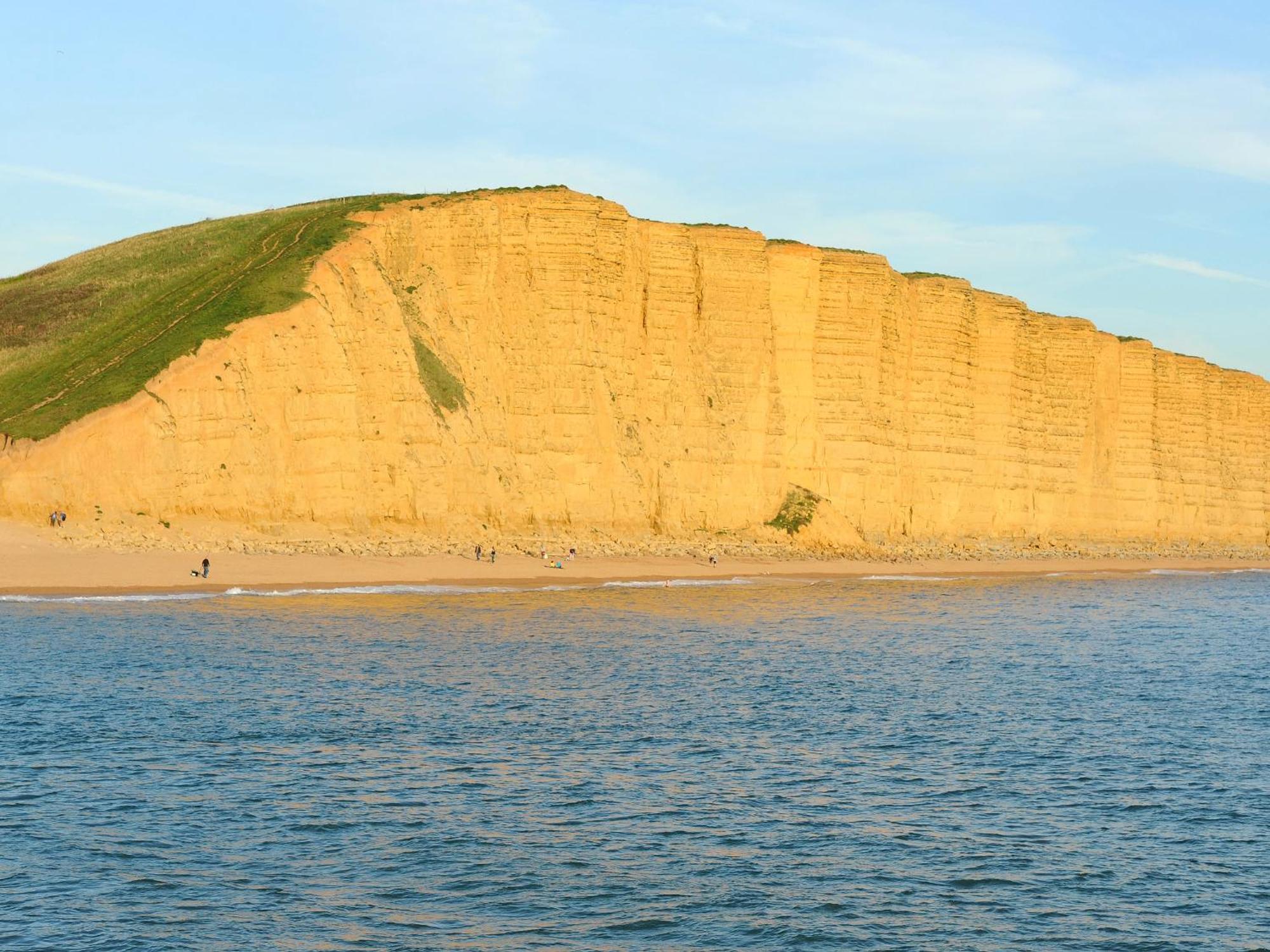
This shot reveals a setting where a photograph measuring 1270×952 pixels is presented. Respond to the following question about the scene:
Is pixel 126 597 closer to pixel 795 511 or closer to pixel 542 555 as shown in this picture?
pixel 542 555

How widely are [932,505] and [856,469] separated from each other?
6.89 metres

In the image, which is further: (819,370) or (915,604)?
(819,370)

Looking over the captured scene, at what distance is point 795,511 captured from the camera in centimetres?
6756

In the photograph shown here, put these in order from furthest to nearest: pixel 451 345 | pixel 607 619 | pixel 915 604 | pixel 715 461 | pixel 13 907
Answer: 1. pixel 715 461
2. pixel 451 345
3. pixel 915 604
4. pixel 607 619
5. pixel 13 907

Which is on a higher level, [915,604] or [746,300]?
[746,300]

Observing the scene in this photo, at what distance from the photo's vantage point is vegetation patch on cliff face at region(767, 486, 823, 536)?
66938 millimetres

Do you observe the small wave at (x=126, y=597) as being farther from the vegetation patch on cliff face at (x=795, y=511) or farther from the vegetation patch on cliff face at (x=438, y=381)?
the vegetation patch on cliff face at (x=795, y=511)

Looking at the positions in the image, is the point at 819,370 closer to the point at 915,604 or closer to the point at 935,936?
the point at 915,604

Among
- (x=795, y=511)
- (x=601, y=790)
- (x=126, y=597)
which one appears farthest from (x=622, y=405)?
(x=601, y=790)

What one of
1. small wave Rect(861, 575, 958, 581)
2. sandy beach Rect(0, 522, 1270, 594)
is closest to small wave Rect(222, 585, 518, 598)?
sandy beach Rect(0, 522, 1270, 594)

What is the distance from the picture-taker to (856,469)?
233ft

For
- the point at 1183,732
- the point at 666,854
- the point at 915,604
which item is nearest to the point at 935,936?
the point at 666,854

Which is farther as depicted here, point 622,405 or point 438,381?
point 622,405

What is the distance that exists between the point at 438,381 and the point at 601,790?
39493 mm
